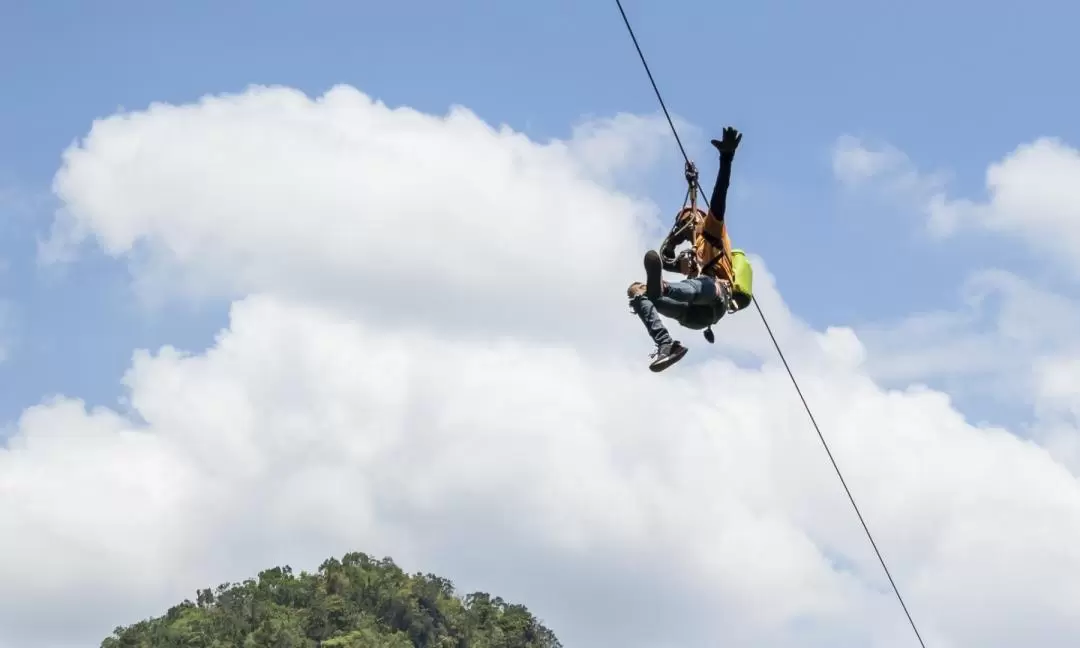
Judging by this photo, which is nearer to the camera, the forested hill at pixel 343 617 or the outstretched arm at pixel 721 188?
the outstretched arm at pixel 721 188

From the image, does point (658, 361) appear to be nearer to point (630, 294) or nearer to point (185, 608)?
point (630, 294)

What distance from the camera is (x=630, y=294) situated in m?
21.1

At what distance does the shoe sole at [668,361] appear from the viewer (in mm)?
20297

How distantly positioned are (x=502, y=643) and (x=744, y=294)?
400ft

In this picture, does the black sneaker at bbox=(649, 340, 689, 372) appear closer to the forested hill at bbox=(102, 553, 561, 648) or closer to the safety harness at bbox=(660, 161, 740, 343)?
the safety harness at bbox=(660, 161, 740, 343)

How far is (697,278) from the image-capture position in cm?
2136

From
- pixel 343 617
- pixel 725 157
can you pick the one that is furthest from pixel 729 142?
pixel 343 617

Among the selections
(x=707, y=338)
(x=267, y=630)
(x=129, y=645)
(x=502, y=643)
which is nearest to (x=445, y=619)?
(x=502, y=643)

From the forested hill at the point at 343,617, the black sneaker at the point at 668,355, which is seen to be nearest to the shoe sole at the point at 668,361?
the black sneaker at the point at 668,355

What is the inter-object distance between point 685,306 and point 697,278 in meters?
0.45

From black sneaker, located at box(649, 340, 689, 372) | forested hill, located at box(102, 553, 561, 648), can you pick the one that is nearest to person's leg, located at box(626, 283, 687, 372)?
black sneaker, located at box(649, 340, 689, 372)

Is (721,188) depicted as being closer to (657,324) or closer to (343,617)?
(657,324)

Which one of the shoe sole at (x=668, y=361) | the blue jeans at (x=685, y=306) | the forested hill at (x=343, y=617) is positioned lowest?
the shoe sole at (x=668, y=361)

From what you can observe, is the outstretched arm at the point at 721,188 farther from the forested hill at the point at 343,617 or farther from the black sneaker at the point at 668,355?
the forested hill at the point at 343,617
